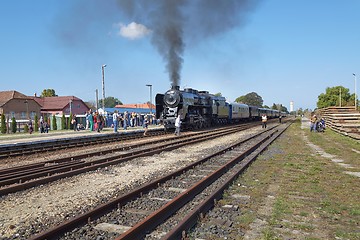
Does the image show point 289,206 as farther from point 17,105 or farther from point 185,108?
point 17,105

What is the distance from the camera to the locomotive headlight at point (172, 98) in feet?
79.7

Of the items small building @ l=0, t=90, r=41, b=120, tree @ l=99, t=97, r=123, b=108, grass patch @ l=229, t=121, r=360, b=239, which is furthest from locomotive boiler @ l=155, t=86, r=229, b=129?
tree @ l=99, t=97, r=123, b=108

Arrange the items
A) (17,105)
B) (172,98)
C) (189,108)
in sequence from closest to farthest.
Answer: (172,98) → (189,108) → (17,105)

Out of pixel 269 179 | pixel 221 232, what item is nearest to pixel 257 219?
pixel 221 232

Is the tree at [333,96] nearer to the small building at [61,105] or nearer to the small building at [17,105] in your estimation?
the small building at [61,105]

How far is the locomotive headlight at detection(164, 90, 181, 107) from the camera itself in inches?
956

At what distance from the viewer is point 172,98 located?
970 inches

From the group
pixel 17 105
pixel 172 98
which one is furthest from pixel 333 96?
pixel 172 98

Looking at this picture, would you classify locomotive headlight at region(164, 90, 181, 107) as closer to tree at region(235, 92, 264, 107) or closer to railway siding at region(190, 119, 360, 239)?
railway siding at region(190, 119, 360, 239)

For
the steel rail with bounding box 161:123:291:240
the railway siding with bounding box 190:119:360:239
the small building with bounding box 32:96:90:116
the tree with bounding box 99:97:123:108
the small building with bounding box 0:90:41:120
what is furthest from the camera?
the tree with bounding box 99:97:123:108

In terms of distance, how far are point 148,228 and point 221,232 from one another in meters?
1.01

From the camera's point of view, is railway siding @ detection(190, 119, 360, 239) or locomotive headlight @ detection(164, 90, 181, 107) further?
locomotive headlight @ detection(164, 90, 181, 107)

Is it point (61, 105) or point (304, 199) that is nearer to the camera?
point (304, 199)

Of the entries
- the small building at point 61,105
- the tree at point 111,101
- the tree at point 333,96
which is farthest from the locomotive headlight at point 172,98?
the tree at point 111,101
